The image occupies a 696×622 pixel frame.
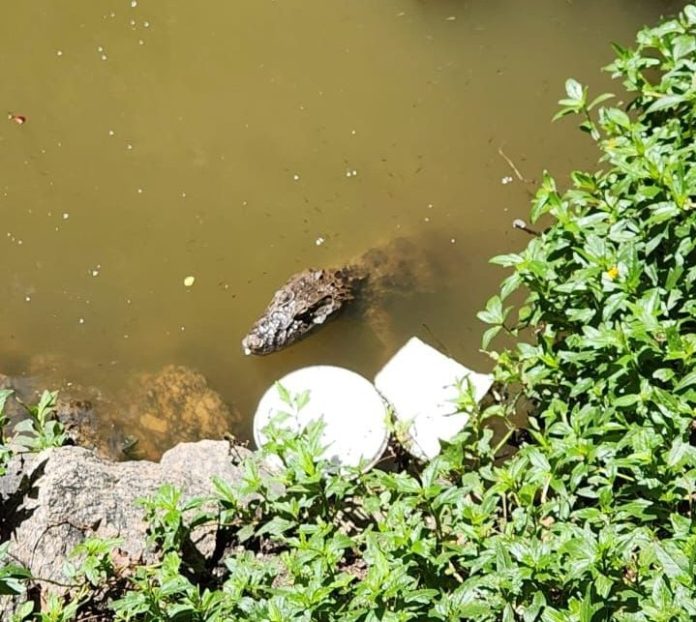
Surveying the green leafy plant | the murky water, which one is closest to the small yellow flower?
the murky water

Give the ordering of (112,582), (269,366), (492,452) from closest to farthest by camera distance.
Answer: (112,582)
(492,452)
(269,366)

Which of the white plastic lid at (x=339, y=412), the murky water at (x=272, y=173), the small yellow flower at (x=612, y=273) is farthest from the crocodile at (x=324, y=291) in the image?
the small yellow flower at (x=612, y=273)

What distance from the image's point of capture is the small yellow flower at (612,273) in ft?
10.5

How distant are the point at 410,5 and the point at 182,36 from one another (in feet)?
5.20

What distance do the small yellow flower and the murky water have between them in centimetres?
162

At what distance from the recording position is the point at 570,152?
5004mm

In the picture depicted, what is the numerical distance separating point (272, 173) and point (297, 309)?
Result: 100 centimetres

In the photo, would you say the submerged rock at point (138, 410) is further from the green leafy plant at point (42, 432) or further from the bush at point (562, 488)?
the bush at point (562, 488)

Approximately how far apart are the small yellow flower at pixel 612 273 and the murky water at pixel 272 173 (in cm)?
162

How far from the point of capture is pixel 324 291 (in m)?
4.79

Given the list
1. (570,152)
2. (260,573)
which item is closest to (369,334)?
(570,152)

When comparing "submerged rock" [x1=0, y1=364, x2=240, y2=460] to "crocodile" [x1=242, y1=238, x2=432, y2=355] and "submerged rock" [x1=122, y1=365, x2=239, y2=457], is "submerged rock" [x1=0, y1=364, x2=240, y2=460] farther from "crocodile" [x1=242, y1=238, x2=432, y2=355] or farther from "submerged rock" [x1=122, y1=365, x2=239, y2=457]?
"crocodile" [x1=242, y1=238, x2=432, y2=355]

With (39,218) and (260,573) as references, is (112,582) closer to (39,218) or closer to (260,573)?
(260,573)

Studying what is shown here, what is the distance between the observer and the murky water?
4.98m
